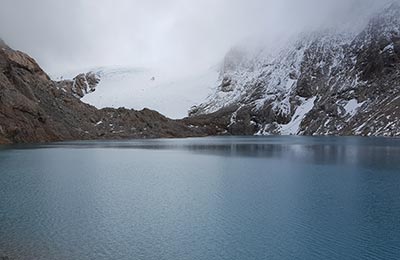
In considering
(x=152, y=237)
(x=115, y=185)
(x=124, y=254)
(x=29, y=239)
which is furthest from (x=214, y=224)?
(x=115, y=185)

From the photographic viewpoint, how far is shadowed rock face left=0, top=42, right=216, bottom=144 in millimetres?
119812

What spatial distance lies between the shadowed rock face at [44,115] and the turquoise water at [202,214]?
2795 inches

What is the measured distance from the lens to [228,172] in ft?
180

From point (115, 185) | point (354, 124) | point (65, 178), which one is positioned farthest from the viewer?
point (354, 124)

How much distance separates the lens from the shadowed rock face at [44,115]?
393 feet

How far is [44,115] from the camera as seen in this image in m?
131

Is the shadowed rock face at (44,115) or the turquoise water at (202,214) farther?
the shadowed rock face at (44,115)

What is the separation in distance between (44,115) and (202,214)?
365ft

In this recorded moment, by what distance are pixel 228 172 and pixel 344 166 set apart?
53.4 feet

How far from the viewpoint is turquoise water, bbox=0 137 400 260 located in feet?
76.0

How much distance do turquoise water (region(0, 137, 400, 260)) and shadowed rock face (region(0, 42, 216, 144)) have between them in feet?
233

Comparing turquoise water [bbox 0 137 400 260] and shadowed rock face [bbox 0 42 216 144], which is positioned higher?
shadowed rock face [bbox 0 42 216 144]

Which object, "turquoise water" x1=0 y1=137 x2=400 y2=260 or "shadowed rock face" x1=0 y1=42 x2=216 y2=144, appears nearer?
"turquoise water" x1=0 y1=137 x2=400 y2=260

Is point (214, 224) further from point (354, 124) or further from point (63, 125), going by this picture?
point (354, 124)
